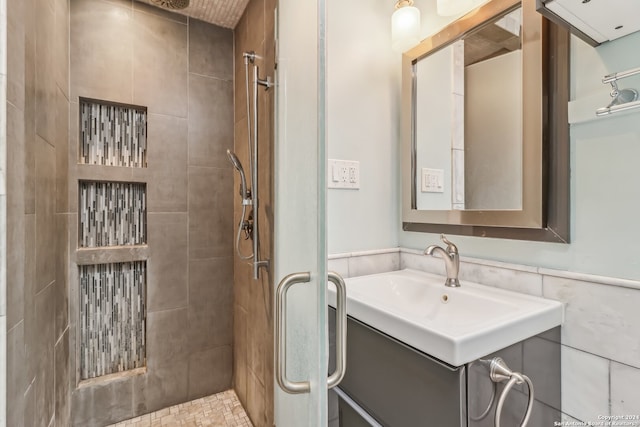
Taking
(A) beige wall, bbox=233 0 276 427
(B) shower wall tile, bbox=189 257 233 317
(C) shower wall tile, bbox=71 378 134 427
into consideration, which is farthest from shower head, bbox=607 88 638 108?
(C) shower wall tile, bbox=71 378 134 427

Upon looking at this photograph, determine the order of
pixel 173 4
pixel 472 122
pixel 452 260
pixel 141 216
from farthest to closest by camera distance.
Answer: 1. pixel 141 216
2. pixel 173 4
3. pixel 472 122
4. pixel 452 260

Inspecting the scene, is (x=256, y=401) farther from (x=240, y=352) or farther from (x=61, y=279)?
(x=61, y=279)

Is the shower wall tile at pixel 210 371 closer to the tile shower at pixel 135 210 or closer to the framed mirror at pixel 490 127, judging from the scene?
the tile shower at pixel 135 210

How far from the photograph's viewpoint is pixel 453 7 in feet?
3.91

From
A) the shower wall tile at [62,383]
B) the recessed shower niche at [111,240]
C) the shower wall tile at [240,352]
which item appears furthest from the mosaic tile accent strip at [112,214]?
the shower wall tile at [240,352]

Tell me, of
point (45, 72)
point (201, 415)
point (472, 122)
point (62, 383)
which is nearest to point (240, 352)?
point (201, 415)

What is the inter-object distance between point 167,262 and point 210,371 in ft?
2.54

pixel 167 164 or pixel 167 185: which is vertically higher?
pixel 167 164

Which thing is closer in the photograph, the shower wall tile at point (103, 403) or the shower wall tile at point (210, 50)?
the shower wall tile at point (103, 403)

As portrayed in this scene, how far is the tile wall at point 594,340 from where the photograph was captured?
2.52 feet

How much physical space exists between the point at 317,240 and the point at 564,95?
0.94m

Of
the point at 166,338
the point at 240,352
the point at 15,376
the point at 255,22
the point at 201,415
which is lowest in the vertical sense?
the point at 201,415

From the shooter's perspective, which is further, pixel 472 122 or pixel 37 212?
pixel 472 122

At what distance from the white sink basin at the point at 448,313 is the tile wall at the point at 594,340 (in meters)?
0.05
